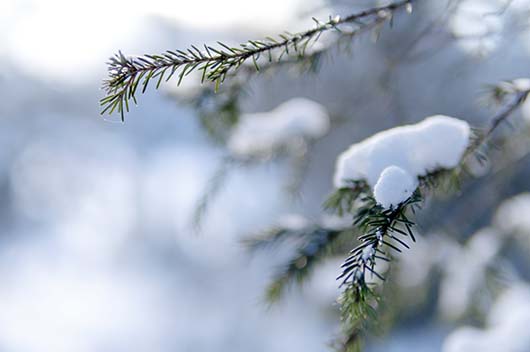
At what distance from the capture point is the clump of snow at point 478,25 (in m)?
0.79

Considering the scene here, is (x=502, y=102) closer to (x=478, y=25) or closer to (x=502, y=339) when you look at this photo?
(x=478, y=25)

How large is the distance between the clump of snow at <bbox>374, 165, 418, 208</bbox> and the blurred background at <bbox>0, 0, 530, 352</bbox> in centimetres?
37

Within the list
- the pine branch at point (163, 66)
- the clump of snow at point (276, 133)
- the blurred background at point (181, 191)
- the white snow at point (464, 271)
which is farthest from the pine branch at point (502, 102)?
the white snow at point (464, 271)

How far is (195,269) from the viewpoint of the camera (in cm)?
528

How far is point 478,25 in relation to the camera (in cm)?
82

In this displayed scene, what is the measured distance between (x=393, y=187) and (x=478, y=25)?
1.68ft

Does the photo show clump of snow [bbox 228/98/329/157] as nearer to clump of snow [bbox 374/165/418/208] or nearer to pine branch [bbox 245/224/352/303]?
pine branch [bbox 245/224/352/303]

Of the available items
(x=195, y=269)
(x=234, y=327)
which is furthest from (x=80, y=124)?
(x=234, y=327)

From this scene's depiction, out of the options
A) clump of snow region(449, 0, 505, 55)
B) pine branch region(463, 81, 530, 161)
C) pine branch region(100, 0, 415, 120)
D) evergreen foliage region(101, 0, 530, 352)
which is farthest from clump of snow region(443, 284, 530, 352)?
pine branch region(100, 0, 415, 120)

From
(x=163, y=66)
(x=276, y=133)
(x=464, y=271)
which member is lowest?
(x=163, y=66)

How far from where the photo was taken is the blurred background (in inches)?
47.0

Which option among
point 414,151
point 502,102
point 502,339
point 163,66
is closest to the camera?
point 163,66

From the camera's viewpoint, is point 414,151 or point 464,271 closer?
point 414,151

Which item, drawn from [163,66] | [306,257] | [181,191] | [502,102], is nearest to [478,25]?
[502,102]
